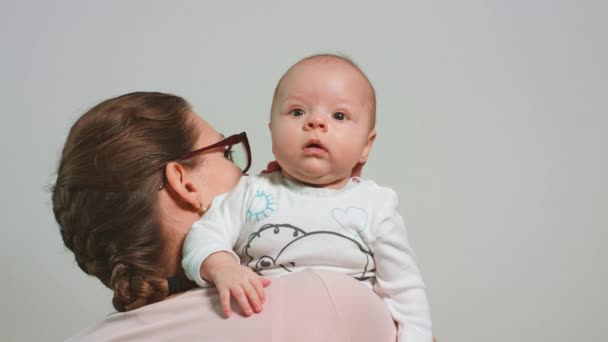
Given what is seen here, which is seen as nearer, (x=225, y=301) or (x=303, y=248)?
(x=225, y=301)

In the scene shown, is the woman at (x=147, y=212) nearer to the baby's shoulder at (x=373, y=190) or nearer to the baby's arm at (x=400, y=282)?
the baby's arm at (x=400, y=282)

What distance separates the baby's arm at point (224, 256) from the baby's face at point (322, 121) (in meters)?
0.15

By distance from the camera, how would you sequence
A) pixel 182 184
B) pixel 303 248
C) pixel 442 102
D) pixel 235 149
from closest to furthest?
1. pixel 303 248
2. pixel 182 184
3. pixel 235 149
4. pixel 442 102

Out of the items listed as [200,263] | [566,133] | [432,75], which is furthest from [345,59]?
[566,133]

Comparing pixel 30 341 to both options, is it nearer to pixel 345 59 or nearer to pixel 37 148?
pixel 37 148

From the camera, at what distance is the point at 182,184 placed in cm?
147

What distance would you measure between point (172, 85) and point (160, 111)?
4.61 feet

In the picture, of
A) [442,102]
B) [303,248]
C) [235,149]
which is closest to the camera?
[303,248]

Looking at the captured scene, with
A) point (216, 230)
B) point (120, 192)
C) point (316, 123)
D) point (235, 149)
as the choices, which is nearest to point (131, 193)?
point (120, 192)

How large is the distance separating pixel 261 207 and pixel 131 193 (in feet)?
0.93

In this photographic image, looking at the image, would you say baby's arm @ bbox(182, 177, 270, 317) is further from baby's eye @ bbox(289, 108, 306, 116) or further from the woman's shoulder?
baby's eye @ bbox(289, 108, 306, 116)

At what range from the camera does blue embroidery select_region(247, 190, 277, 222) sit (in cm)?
141

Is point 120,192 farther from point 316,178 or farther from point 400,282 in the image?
point 400,282

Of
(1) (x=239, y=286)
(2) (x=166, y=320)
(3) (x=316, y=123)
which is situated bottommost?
(2) (x=166, y=320)
